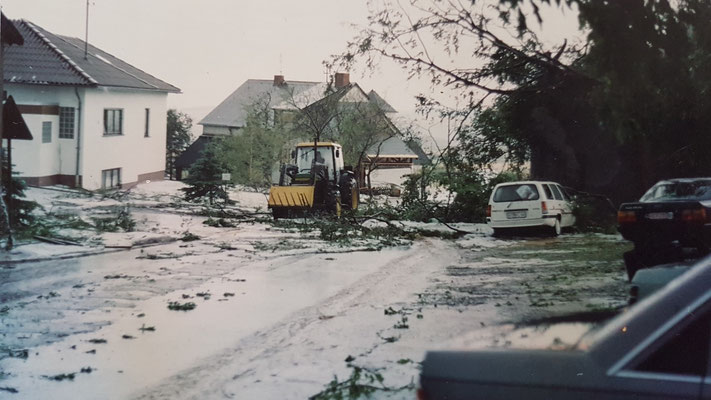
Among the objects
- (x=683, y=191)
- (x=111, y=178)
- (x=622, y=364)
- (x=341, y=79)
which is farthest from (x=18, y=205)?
(x=622, y=364)

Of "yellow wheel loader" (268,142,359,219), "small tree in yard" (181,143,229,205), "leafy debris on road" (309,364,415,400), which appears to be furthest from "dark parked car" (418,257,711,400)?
"yellow wheel loader" (268,142,359,219)

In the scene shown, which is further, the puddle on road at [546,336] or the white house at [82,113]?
the white house at [82,113]

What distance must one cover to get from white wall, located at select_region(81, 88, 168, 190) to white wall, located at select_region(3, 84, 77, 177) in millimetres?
148

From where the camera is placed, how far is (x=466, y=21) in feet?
21.4

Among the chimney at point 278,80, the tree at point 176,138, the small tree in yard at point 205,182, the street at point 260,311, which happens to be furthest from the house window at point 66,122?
the chimney at point 278,80

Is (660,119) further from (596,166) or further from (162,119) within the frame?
(162,119)

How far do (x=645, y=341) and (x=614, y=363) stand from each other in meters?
0.09

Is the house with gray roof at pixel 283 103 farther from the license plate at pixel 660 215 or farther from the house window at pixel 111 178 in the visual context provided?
the license plate at pixel 660 215

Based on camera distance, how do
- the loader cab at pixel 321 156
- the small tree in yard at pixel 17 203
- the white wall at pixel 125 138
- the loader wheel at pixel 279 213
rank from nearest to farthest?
the white wall at pixel 125 138, the small tree in yard at pixel 17 203, the loader cab at pixel 321 156, the loader wheel at pixel 279 213

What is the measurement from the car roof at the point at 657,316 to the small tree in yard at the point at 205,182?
585 cm

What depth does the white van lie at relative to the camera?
7.17 metres

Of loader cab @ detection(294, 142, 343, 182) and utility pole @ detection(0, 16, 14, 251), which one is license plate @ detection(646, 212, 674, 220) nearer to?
loader cab @ detection(294, 142, 343, 182)

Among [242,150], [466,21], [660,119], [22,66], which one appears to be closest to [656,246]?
[660,119]

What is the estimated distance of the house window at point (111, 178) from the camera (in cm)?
688
